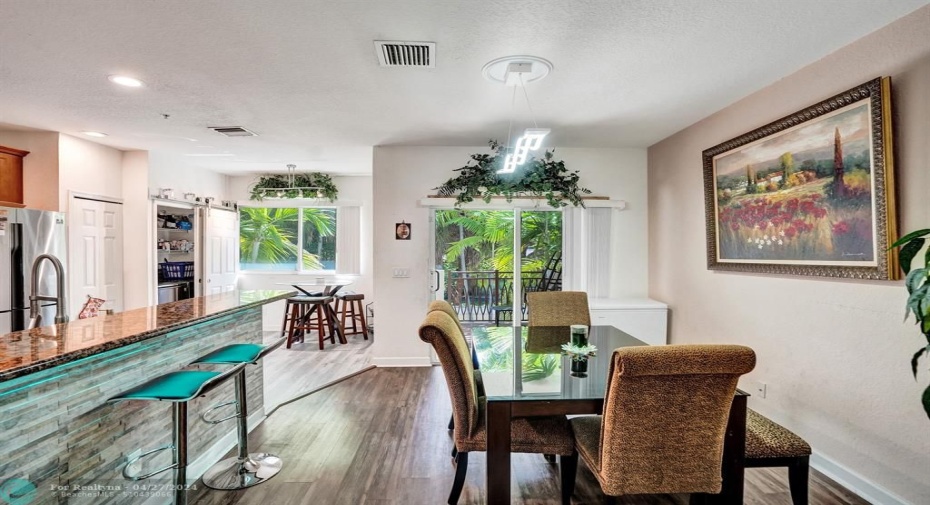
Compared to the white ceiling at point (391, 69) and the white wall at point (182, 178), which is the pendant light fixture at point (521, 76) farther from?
the white wall at point (182, 178)

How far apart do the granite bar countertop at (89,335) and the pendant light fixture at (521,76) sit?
1883mm

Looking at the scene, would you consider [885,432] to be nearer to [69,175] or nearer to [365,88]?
[365,88]

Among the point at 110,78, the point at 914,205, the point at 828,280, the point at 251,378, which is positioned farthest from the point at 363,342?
the point at 914,205

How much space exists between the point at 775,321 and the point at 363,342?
4.57 metres

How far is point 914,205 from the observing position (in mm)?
1946

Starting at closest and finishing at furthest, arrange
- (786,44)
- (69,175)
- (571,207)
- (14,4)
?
1. (14,4)
2. (786,44)
3. (69,175)
4. (571,207)

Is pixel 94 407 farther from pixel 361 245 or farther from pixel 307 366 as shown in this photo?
pixel 361 245

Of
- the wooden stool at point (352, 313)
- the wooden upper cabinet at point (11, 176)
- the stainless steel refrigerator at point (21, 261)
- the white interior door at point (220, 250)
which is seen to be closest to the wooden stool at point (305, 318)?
the wooden stool at point (352, 313)

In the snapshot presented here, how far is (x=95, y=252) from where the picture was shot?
168 inches

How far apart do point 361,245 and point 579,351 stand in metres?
4.57

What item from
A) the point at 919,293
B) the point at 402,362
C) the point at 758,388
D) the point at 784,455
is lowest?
the point at 402,362

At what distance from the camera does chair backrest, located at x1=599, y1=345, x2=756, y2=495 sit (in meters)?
1.43

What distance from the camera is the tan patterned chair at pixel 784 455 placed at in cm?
173

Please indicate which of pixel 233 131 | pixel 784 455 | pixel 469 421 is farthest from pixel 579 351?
pixel 233 131
